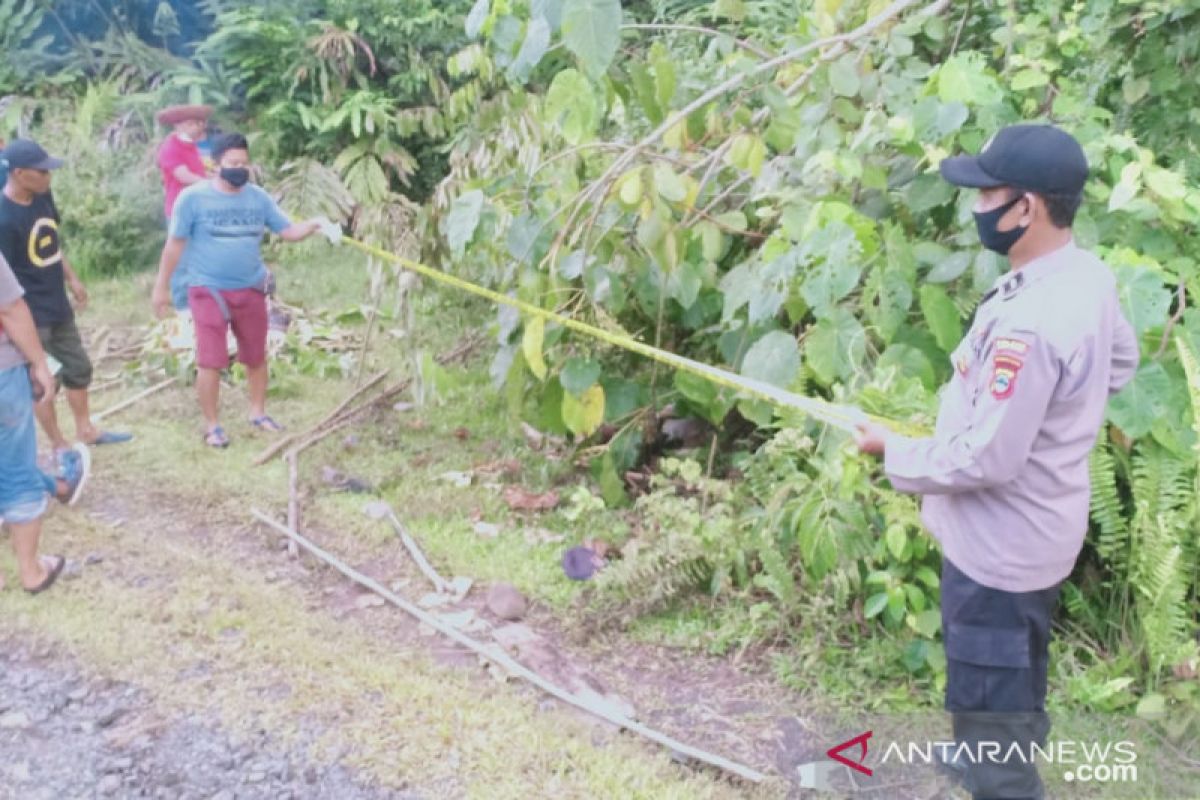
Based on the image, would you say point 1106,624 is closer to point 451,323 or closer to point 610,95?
point 610,95

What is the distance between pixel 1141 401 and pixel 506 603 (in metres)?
2.29

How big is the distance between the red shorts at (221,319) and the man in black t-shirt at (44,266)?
602 millimetres

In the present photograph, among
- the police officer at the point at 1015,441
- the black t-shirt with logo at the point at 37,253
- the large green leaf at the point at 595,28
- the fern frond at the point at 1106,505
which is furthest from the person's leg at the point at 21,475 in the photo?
the fern frond at the point at 1106,505

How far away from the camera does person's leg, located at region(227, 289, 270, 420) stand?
5902mm

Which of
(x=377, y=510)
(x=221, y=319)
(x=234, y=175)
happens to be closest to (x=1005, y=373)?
(x=377, y=510)

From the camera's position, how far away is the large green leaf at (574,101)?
160 inches

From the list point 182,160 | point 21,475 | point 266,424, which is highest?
point 182,160

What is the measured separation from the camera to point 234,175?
18.4ft

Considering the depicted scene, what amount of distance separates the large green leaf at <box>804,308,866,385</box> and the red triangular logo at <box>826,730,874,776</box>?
3.79 feet

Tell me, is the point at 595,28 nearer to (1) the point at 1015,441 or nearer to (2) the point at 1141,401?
(1) the point at 1015,441

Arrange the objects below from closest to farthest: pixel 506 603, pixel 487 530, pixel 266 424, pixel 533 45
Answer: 1. pixel 533 45
2. pixel 506 603
3. pixel 487 530
4. pixel 266 424

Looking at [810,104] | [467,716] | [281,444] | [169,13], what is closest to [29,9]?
[169,13]

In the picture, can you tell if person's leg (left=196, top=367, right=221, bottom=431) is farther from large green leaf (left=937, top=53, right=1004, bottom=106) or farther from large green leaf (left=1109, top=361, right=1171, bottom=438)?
large green leaf (left=1109, top=361, right=1171, bottom=438)

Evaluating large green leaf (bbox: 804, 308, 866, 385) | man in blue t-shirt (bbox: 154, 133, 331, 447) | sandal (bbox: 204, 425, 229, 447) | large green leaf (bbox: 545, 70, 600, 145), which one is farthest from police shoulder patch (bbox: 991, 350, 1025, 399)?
sandal (bbox: 204, 425, 229, 447)
